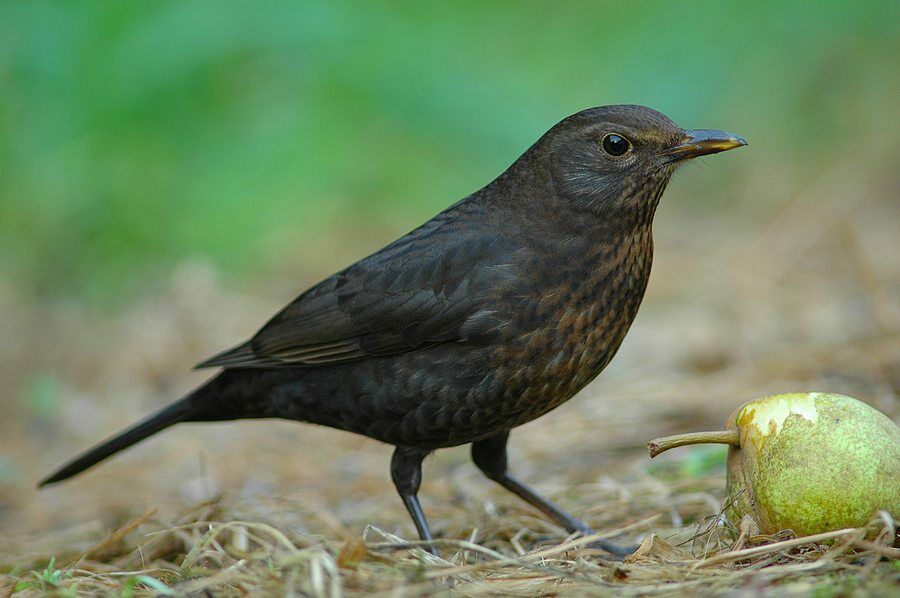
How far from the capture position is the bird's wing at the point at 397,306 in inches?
143

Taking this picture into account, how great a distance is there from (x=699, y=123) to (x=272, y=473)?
18.4ft

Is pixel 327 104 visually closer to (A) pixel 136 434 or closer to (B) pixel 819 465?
(A) pixel 136 434

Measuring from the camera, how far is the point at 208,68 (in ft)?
25.0

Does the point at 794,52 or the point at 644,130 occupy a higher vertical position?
the point at 794,52

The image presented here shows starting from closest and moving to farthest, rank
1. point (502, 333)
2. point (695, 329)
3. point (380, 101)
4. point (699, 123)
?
point (502, 333)
point (695, 329)
point (380, 101)
point (699, 123)

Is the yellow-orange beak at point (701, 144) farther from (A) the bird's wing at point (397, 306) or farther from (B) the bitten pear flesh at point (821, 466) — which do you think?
(B) the bitten pear flesh at point (821, 466)

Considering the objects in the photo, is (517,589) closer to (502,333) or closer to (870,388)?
(502,333)

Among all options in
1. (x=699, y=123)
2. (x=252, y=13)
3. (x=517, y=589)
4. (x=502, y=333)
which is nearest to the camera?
(x=517, y=589)

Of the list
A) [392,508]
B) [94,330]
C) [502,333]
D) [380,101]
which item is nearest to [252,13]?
[380,101]

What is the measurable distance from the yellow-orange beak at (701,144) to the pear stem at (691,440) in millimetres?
967

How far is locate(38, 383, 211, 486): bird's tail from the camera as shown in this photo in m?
4.41

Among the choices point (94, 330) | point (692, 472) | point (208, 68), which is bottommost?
point (692, 472)

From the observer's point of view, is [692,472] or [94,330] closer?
[692,472]

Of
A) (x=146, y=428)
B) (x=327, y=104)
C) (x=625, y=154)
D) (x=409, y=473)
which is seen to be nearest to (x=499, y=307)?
(x=625, y=154)
